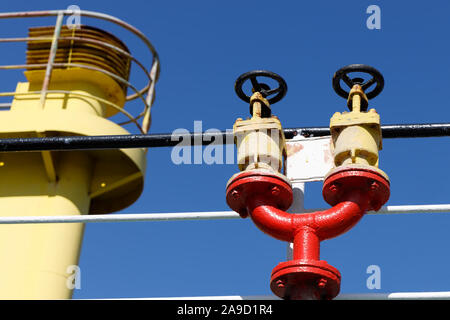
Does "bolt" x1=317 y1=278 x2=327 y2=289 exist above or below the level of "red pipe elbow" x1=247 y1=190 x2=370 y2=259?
below

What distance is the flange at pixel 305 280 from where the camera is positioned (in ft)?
7.36

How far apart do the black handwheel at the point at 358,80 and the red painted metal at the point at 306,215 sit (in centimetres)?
39

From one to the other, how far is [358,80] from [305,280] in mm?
787

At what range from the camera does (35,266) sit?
229 inches

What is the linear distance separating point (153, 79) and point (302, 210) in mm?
5218

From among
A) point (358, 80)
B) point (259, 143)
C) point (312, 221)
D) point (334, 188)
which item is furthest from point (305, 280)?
point (358, 80)

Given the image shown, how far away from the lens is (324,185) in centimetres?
252

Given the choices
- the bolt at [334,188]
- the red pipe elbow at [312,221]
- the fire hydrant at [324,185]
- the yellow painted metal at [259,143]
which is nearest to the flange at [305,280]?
the fire hydrant at [324,185]

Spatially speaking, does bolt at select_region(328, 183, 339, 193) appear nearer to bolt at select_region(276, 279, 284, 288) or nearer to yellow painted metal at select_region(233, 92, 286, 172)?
yellow painted metal at select_region(233, 92, 286, 172)

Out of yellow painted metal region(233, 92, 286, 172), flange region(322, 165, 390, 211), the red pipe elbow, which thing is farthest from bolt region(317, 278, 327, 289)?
yellow painted metal region(233, 92, 286, 172)

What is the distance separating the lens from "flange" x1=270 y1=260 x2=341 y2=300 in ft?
7.36

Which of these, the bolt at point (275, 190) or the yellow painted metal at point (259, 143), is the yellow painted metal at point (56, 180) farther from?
the bolt at point (275, 190)
